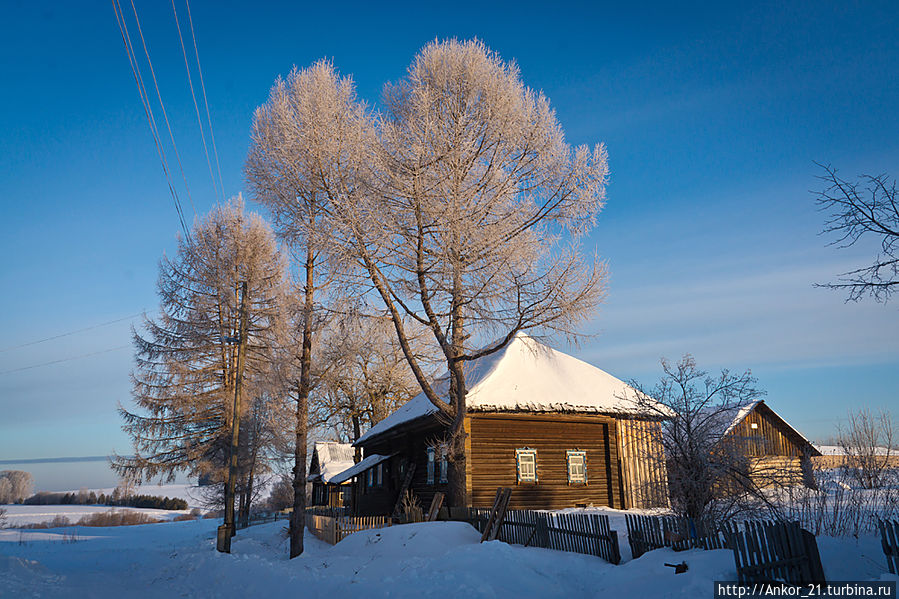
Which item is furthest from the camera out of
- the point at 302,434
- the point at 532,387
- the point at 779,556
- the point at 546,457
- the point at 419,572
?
the point at 302,434

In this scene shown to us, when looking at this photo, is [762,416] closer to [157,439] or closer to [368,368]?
[368,368]

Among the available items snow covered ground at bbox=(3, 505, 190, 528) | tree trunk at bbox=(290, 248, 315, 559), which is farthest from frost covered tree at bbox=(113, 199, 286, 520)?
snow covered ground at bbox=(3, 505, 190, 528)

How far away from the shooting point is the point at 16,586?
925 cm

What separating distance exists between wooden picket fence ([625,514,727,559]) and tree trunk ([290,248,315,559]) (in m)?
12.4

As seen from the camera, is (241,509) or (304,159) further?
(241,509)

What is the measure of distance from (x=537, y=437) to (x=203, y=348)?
16.7 meters

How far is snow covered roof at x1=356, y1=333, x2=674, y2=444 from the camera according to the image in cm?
1812

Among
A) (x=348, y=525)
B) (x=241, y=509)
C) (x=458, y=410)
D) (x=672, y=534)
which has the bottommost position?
(x=241, y=509)

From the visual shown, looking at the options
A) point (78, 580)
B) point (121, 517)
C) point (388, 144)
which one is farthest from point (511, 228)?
point (121, 517)

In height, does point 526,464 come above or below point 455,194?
below

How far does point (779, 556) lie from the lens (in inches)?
261

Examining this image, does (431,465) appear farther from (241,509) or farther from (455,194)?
(241,509)

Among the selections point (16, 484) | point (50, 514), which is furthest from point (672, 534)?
point (16, 484)

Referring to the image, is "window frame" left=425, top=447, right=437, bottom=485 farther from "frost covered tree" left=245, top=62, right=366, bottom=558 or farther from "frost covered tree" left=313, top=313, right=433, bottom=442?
"frost covered tree" left=313, top=313, right=433, bottom=442
